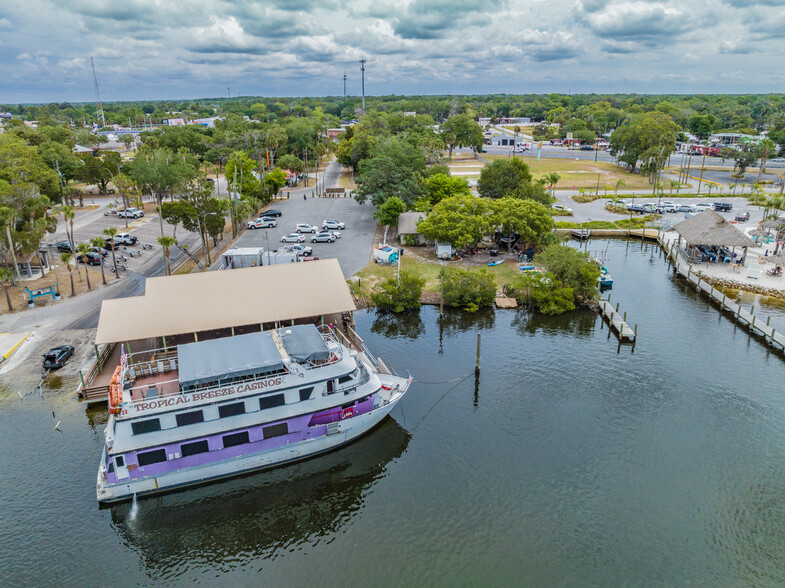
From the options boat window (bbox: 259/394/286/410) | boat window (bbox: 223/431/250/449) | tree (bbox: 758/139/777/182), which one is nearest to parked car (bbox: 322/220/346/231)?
boat window (bbox: 259/394/286/410)

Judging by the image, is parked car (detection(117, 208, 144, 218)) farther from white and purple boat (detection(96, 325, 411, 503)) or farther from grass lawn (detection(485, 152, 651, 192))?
grass lawn (detection(485, 152, 651, 192))

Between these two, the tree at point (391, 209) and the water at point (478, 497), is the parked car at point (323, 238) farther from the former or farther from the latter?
the water at point (478, 497)

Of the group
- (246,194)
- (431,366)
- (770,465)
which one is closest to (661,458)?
(770,465)

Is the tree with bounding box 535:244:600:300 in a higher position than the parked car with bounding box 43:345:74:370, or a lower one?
higher

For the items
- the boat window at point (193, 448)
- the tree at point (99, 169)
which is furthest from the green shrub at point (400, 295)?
the tree at point (99, 169)

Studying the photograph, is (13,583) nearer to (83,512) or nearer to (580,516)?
(83,512)
